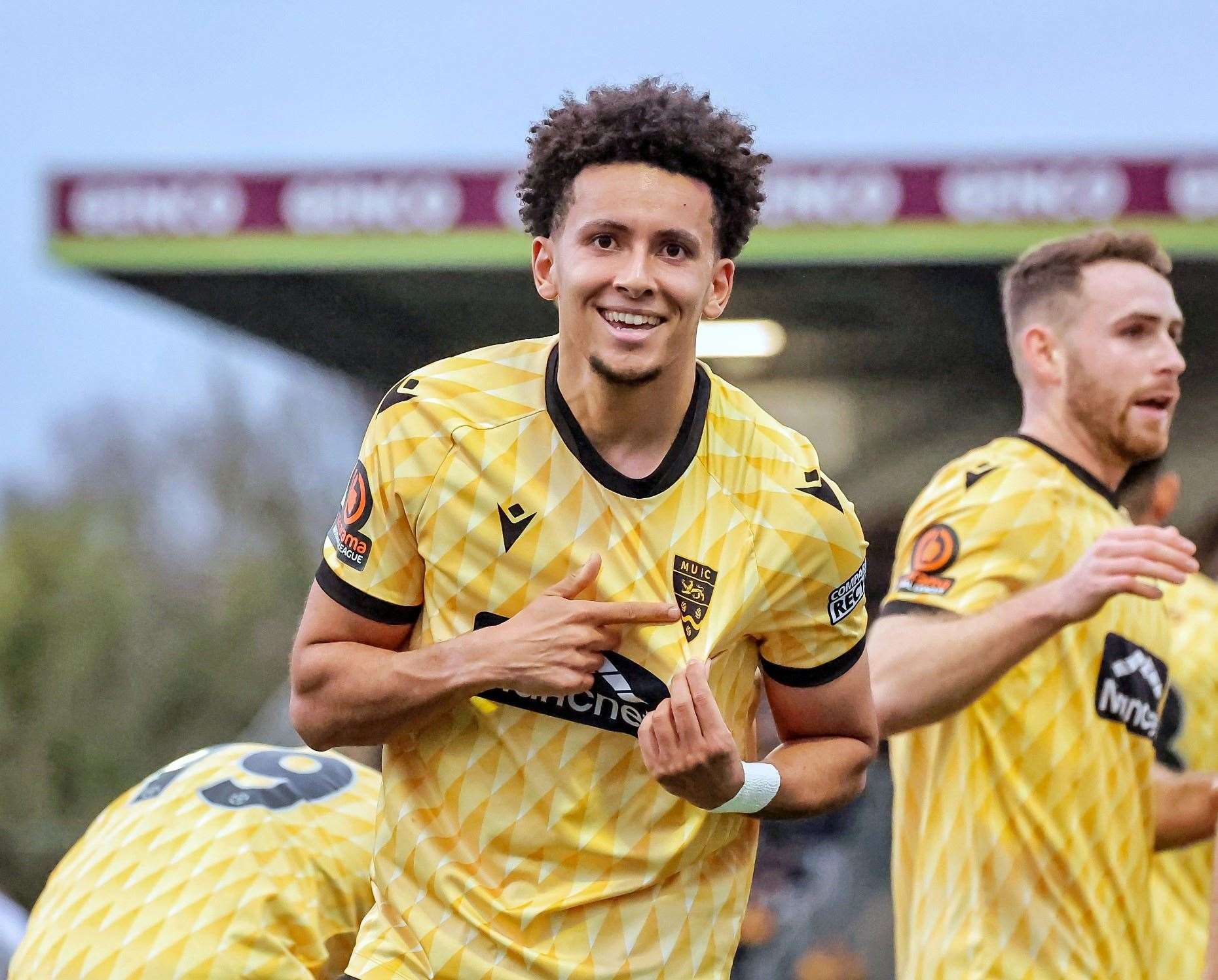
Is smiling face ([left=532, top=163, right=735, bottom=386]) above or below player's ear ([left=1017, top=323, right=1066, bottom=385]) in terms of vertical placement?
above

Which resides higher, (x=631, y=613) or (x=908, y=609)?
(x=631, y=613)

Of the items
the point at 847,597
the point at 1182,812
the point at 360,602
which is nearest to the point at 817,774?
the point at 847,597

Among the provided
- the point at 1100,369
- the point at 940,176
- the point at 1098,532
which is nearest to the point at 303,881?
the point at 1098,532

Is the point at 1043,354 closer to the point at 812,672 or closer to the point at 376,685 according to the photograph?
the point at 812,672

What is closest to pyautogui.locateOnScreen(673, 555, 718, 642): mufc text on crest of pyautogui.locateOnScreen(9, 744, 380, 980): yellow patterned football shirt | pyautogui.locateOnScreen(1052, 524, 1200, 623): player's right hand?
pyautogui.locateOnScreen(9, 744, 380, 980): yellow patterned football shirt

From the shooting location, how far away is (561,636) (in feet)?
8.81

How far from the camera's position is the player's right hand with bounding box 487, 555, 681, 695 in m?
2.68

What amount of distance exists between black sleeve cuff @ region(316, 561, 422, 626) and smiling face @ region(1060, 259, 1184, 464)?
2.06 m

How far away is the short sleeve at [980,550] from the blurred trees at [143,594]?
897cm

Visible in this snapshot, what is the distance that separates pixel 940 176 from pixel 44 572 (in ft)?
25.6

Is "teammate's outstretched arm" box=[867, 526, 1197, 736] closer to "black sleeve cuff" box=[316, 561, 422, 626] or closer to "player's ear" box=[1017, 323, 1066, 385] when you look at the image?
"player's ear" box=[1017, 323, 1066, 385]

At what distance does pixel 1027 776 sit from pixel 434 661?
1.70m

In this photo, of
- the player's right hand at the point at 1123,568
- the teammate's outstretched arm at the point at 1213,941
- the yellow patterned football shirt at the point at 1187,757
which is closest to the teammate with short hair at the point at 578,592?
the player's right hand at the point at 1123,568

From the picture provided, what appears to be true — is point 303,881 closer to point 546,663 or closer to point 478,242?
point 546,663
